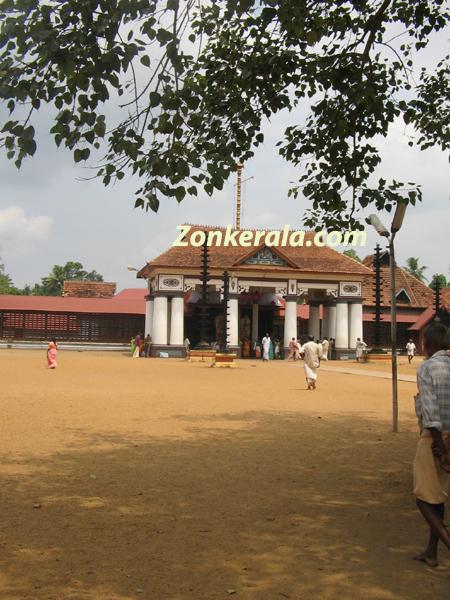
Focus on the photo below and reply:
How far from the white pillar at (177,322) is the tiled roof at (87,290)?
15.0 m

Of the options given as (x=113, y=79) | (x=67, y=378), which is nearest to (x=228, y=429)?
(x=113, y=79)

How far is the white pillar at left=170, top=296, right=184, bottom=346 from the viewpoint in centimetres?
3534

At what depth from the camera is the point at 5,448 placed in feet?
24.2

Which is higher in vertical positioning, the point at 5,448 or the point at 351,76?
the point at 351,76

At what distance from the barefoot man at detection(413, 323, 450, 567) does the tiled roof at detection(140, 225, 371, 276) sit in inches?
1205

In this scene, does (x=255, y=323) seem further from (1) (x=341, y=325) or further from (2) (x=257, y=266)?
(1) (x=341, y=325)

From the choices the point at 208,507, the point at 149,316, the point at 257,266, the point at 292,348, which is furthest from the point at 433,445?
the point at 149,316

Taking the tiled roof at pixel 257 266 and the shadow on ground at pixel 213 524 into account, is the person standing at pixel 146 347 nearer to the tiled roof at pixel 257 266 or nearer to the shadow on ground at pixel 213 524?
the tiled roof at pixel 257 266

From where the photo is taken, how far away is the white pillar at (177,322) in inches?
1391

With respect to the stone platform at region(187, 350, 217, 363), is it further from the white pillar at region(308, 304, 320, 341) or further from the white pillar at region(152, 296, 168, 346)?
the white pillar at region(308, 304, 320, 341)

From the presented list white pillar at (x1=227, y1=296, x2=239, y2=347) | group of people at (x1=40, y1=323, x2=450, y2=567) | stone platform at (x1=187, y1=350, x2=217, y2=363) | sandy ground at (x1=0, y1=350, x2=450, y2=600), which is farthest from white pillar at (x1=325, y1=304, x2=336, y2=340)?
group of people at (x1=40, y1=323, x2=450, y2=567)

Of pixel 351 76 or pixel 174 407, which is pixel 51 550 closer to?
pixel 351 76

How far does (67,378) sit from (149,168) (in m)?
13.5

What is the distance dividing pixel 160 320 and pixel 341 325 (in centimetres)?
1039
